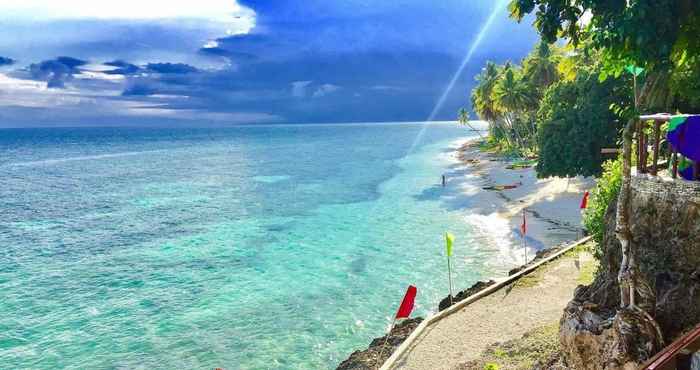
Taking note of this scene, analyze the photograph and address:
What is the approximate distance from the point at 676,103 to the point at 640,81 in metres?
2.57

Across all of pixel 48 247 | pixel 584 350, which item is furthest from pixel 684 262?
pixel 48 247

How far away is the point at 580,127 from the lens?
40.1 m

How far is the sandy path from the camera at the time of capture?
15836mm

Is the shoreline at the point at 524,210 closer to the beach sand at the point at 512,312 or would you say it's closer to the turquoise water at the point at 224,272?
the beach sand at the point at 512,312

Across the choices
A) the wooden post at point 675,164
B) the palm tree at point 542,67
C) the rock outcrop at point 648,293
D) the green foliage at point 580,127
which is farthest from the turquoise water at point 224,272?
the palm tree at point 542,67

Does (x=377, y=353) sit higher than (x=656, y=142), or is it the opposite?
(x=656, y=142)

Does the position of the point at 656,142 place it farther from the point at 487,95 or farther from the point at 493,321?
the point at 487,95

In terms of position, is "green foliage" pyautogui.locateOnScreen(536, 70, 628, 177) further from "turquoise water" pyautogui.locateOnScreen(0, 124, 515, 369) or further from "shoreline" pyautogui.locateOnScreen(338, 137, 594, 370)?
"turquoise water" pyautogui.locateOnScreen(0, 124, 515, 369)

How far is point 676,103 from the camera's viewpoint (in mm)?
29203

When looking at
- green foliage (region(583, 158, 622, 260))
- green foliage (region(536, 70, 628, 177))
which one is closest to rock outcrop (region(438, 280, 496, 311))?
green foliage (region(583, 158, 622, 260))

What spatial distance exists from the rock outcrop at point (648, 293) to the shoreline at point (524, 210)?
26.8 ft

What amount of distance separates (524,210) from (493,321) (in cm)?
2286

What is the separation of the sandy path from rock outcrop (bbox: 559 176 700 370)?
450 cm

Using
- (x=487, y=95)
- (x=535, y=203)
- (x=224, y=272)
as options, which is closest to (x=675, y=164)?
(x=224, y=272)
